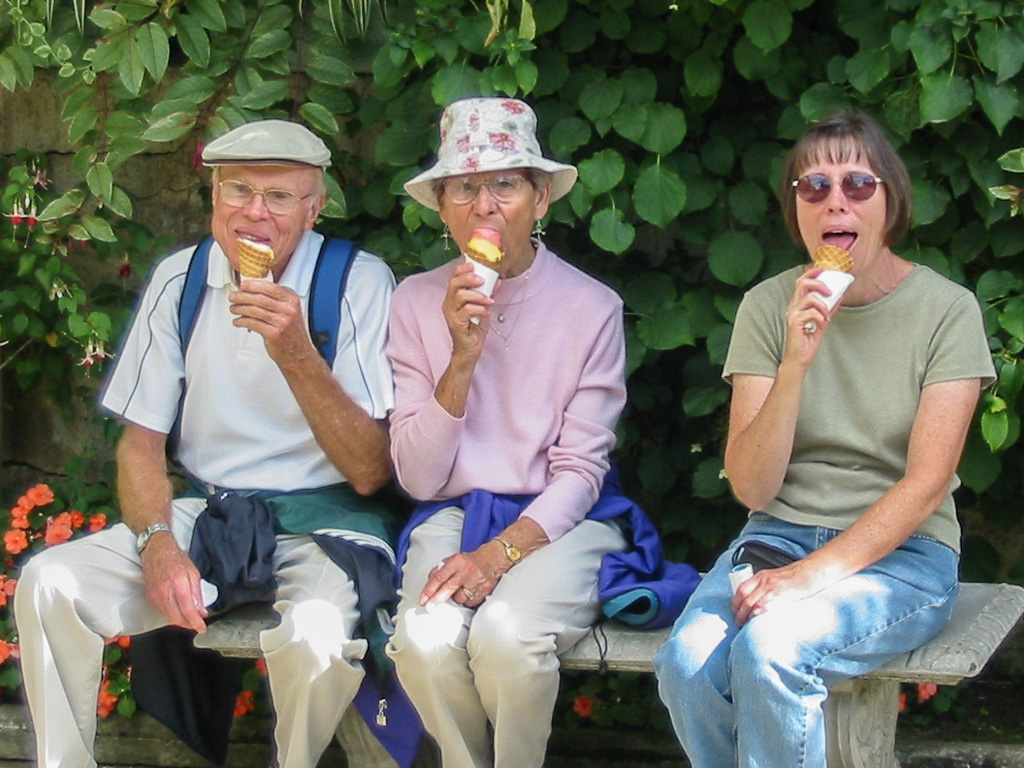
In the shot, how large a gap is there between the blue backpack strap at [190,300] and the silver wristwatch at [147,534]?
0.28 metres

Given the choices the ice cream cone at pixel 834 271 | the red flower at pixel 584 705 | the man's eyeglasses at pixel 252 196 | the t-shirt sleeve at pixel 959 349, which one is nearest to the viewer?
the ice cream cone at pixel 834 271

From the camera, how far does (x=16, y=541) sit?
4227 mm

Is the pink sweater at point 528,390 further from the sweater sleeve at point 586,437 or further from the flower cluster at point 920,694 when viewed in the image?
the flower cluster at point 920,694

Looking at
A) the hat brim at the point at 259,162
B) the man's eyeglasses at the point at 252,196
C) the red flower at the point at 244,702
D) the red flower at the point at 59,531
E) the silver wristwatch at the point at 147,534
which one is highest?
the hat brim at the point at 259,162

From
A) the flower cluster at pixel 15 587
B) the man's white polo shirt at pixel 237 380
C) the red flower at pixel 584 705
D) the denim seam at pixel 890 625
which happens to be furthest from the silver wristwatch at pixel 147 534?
the denim seam at pixel 890 625

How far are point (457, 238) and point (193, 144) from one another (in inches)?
49.5

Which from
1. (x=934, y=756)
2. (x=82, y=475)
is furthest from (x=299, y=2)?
(x=934, y=756)

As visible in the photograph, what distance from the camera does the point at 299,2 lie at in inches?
157

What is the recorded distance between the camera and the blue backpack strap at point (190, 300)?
11.8 ft

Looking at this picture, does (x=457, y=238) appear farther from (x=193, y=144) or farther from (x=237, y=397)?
(x=193, y=144)

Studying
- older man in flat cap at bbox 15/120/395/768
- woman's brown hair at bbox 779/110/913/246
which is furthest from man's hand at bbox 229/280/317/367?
woman's brown hair at bbox 779/110/913/246

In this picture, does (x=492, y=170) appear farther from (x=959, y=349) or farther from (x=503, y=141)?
(x=959, y=349)

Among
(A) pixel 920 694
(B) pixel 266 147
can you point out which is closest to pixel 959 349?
(A) pixel 920 694

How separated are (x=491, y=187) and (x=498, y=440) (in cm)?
56
